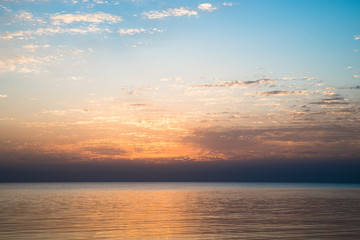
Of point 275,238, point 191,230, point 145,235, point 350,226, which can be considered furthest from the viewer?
point 350,226

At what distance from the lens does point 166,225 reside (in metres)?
33.3

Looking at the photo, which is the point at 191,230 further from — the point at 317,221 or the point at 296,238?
the point at 317,221

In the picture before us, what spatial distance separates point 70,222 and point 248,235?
61.0 ft

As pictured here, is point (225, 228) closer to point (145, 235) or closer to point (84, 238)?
point (145, 235)

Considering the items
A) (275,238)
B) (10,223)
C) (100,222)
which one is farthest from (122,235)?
(10,223)

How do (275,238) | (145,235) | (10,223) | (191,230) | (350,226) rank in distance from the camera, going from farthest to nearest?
(10,223) → (350,226) → (191,230) → (145,235) → (275,238)

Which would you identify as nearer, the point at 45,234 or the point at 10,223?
the point at 45,234

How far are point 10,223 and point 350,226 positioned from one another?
3300 centimetres

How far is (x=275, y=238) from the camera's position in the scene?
2606cm

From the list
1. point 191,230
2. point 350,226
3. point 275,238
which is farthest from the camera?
point 350,226

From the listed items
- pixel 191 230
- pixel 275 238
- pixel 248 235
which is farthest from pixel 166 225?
pixel 275 238

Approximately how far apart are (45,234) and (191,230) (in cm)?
1210

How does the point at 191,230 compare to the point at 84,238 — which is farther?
the point at 191,230

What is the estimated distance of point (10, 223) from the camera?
34.9 meters
